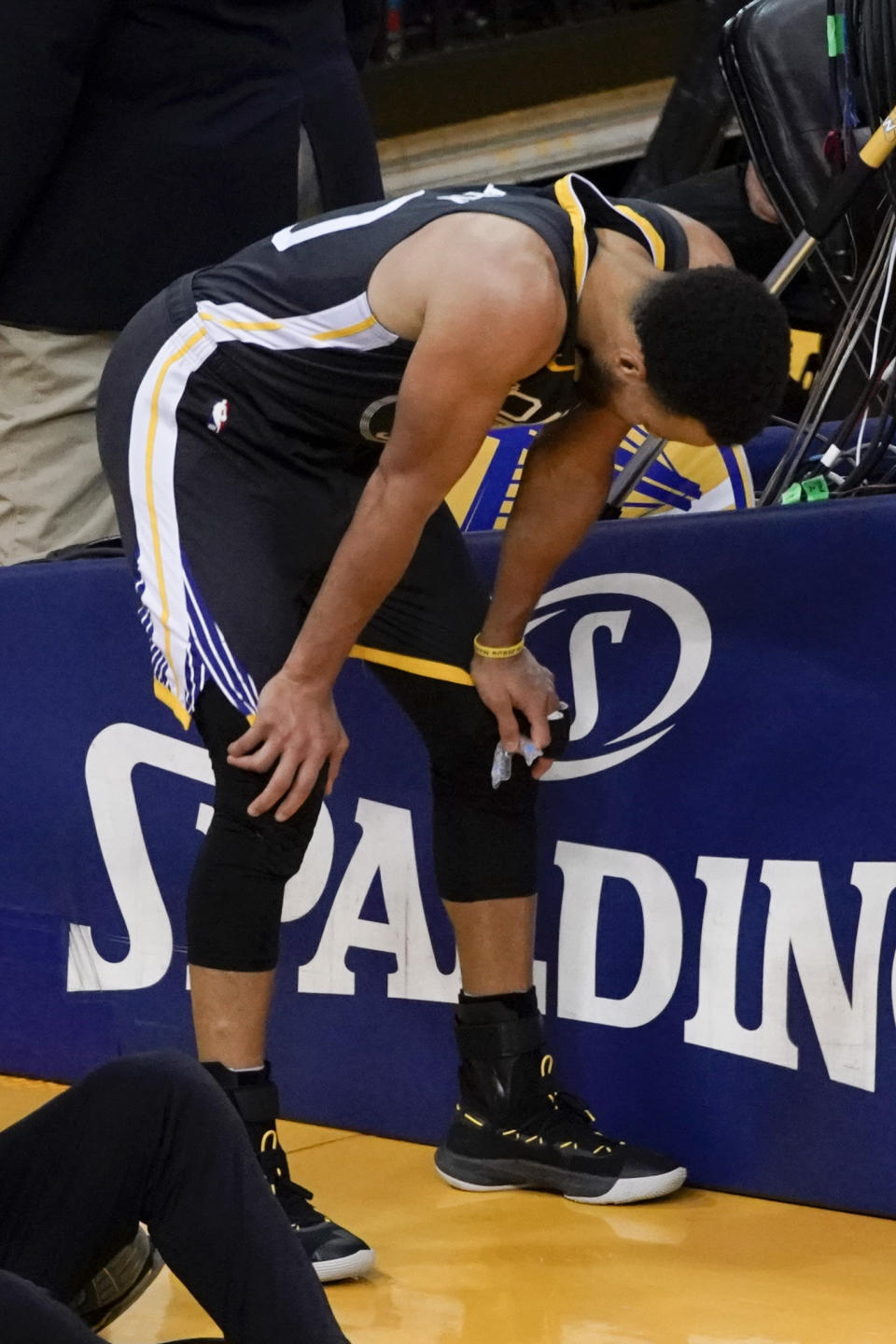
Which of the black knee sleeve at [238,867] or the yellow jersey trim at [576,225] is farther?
the black knee sleeve at [238,867]

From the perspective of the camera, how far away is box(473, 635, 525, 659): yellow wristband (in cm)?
221

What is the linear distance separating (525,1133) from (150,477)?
2.92 ft

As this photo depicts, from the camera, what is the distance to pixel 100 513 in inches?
125

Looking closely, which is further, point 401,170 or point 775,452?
point 401,170

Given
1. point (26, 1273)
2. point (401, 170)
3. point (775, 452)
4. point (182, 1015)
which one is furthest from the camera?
point (401, 170)

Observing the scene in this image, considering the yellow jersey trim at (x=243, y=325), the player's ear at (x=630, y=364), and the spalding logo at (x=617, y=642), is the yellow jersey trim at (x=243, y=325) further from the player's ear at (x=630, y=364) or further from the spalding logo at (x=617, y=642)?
the spalding logo at (x=617, y=642)

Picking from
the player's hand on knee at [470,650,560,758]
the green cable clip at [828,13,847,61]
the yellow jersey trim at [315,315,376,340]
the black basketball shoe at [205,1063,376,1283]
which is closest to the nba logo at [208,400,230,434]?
the yellow jersey trim at [315,315,376,340]

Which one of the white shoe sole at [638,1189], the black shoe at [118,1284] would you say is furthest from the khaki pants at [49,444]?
the black shoe at [118,1284]

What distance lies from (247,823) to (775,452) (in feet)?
4.60

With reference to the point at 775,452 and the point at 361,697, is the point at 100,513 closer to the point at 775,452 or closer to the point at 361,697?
the point at 361,697

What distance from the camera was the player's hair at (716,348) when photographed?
186 centimetres

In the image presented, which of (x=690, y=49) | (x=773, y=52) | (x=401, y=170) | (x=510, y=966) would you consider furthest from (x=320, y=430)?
(x=401, y=170)

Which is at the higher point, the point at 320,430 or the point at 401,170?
the point at 401,170

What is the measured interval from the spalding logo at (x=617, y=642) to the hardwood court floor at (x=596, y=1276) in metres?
0.54
